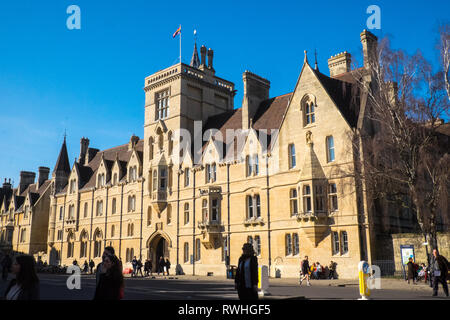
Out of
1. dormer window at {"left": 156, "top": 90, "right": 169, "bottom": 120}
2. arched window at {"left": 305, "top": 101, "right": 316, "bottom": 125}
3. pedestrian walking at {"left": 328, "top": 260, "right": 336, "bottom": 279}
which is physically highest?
dormer window at {"left": 156, "top": 90, "right": 169, "bottom": 120}

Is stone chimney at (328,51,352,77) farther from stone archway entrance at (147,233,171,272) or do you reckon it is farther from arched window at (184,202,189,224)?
stone archway entrance at (147,233,171,272)

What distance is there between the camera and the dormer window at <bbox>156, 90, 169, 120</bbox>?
46.1 m

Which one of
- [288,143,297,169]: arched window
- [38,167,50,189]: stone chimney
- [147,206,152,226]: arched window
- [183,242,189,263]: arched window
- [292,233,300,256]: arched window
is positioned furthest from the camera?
[38,167,50,189]: stone chimney

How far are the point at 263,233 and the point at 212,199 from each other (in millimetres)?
6111

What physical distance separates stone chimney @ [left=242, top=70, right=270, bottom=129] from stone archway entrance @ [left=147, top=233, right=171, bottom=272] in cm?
1481

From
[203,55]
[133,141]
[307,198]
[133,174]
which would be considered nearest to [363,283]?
[307,198]

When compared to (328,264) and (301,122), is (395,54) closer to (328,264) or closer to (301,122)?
(301,122)

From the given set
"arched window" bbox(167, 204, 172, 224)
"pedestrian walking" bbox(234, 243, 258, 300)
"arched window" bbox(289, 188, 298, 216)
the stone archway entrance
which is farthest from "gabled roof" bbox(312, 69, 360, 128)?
"pedestrian walking" bbox(234, 243, 258, 300)

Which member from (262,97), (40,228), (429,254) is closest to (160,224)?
(262,97)

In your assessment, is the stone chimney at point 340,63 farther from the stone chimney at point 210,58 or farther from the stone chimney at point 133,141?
the stone chimney at point 133,141

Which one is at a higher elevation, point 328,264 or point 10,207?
point 10,207

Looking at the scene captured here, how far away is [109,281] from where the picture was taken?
7.07 m

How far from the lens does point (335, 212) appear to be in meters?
30.0

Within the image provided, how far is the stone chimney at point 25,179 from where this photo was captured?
80562mm
